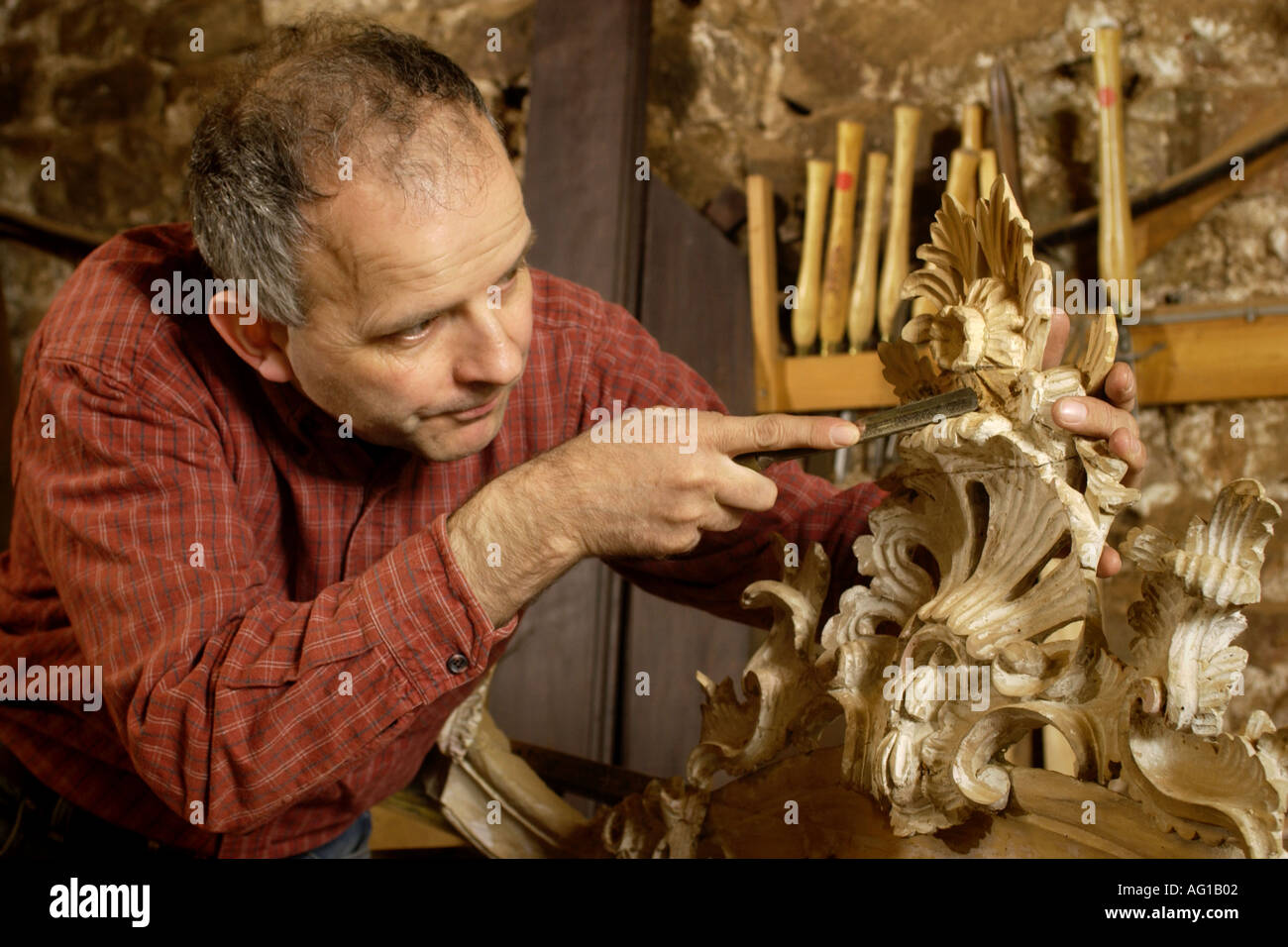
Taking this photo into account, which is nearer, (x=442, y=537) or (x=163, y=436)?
(x=442, y=537)

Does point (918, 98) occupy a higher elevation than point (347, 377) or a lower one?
higher

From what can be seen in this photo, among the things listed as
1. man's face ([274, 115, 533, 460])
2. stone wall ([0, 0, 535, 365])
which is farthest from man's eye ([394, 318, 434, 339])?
stone wall ([0, 0, 535, 365])

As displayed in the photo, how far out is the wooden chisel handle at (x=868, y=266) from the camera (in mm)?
1935

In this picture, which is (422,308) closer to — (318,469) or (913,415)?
(318,469)

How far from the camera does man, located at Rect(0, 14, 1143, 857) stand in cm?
91

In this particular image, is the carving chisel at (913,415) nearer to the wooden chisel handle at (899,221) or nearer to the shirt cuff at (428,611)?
the shirt cuff at (428,611)

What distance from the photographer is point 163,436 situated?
105cm

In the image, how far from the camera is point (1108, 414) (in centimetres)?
78

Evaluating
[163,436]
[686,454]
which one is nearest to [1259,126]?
[686,454]

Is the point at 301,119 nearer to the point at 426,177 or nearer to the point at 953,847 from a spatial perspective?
the point at 426,177

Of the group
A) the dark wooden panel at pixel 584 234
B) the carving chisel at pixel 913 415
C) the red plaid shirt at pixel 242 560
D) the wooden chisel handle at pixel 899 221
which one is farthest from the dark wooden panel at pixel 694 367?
the carving chisel at pixel 913 415

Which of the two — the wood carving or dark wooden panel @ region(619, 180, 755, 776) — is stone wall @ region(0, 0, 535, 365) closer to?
dark wooden panel @ region(619, 180, 755, 776)

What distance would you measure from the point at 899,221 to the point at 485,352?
116 centimetres
